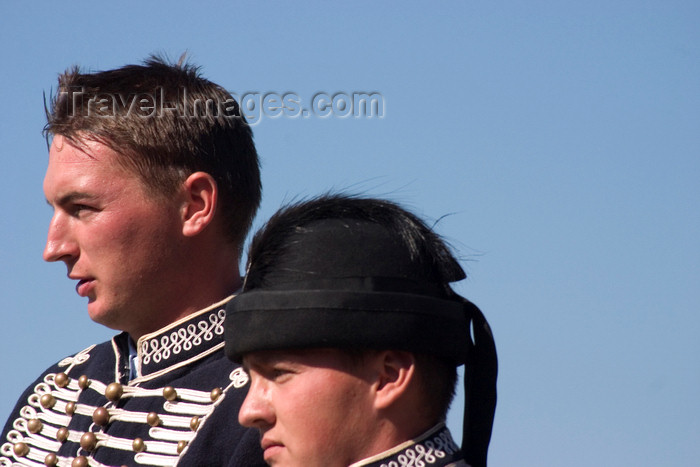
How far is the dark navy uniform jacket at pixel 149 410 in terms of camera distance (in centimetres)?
409

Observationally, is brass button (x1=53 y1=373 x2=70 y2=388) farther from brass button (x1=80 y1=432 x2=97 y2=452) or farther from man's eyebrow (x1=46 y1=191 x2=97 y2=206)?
man's eyebrow (x1=46 y1=191 x2=97 y2=206)

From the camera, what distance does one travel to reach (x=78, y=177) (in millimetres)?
4359

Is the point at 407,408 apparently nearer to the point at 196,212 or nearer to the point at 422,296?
the point at 422,296

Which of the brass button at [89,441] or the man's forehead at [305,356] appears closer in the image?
the man's forehead at [305,356]

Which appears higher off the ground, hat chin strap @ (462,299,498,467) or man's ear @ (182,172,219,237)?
man's ear @ (182,172,219,237)

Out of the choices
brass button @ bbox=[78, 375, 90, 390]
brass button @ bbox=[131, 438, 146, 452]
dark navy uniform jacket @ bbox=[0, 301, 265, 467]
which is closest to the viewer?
dark navy uniform jacket @ bbox=[0, 301, 265, 467]

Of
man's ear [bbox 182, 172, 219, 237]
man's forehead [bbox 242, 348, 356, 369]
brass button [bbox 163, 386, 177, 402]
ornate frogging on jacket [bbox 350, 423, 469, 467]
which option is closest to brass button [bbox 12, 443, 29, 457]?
brass button [bbox 163, 386, 177, 402]

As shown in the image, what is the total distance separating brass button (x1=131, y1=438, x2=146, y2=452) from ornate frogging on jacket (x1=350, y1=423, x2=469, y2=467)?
105 centimetres

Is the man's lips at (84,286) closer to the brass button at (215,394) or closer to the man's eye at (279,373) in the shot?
the brass button at (215,394)

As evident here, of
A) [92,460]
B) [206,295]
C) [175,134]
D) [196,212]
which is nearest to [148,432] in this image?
[92,460]

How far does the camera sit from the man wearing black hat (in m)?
3.42

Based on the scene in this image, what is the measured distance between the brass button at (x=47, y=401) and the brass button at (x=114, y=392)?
442 mm

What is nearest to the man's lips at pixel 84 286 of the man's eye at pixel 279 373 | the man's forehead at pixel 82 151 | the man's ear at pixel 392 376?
the man's forehead at pixel 82 151

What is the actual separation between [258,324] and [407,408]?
0.49 meters
